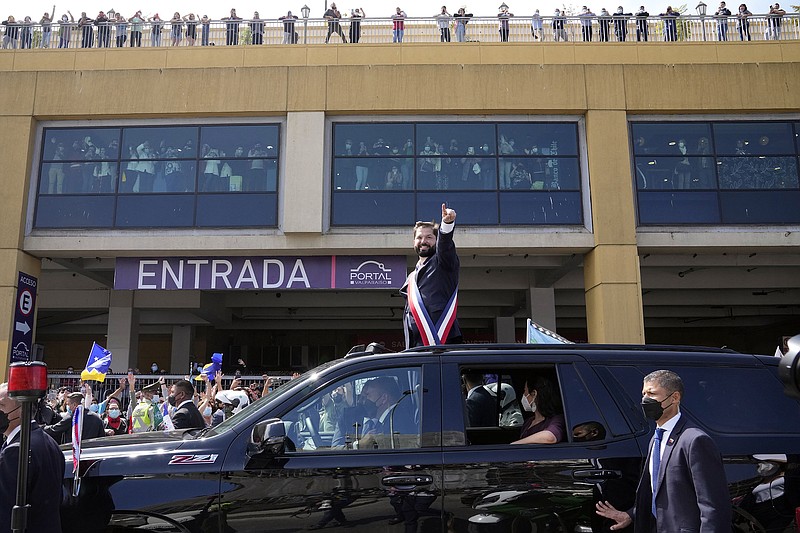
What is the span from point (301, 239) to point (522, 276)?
8.53 metres

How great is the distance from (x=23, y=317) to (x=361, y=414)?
1537cm

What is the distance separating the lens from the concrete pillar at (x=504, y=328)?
92.6ft

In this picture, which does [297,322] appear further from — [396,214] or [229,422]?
[229,422]

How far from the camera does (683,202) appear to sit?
54.1 ft

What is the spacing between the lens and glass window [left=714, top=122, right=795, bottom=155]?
656 inches

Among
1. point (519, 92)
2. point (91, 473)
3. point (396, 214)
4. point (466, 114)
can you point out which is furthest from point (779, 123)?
point (91, 473)

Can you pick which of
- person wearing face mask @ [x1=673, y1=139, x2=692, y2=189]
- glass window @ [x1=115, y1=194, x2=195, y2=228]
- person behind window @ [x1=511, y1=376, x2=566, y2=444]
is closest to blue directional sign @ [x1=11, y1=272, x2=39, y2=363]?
glass window @ [x1=115, y1=194, x2=195, y2=228]

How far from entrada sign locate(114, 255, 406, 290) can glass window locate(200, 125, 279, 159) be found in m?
2.57

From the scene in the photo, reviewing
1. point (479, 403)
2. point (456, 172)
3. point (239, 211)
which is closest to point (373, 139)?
point (456, 172)

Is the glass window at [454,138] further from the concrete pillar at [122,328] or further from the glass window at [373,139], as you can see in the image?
the concrete pillar at [122,328]

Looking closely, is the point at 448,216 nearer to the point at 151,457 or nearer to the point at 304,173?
the point at 151,457

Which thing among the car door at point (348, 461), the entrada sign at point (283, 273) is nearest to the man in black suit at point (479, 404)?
the car door at point (348, 461)

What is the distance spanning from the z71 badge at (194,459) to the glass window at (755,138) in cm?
1618

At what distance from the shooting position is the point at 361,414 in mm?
3727
